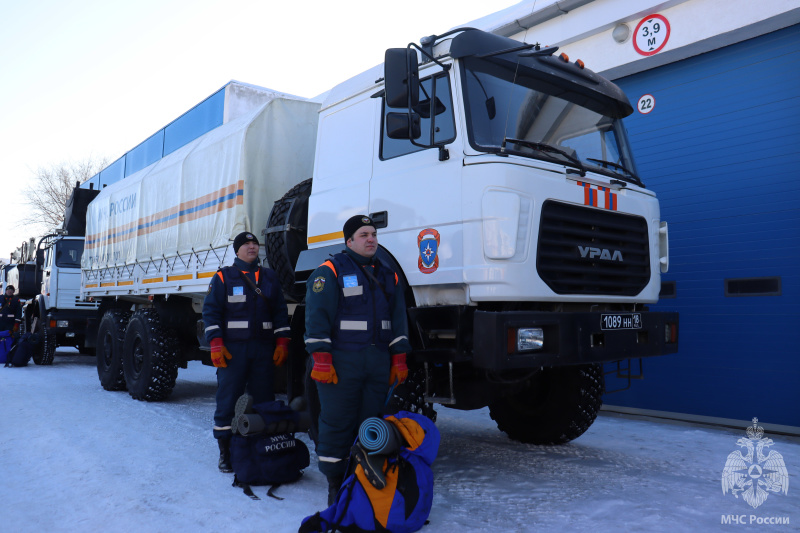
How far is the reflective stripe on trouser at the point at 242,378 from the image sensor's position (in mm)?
4578

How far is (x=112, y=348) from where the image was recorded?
28.4ft

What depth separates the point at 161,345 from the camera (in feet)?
24.0

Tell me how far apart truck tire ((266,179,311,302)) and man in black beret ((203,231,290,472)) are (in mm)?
296

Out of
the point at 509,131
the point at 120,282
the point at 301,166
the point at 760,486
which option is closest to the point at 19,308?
the point at 120,282

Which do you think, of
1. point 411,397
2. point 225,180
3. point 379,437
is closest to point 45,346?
point 225,180

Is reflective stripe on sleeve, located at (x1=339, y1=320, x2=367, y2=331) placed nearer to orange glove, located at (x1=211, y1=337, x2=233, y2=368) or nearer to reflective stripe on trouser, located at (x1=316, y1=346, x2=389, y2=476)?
reflective stripe on trouser, located at (x1=316, y1=346, x2=389, y2=476)

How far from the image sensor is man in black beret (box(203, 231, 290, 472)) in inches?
180

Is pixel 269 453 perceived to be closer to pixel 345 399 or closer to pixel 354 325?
pixel 345 399

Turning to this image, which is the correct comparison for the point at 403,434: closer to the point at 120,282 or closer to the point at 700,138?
the point at 700,138

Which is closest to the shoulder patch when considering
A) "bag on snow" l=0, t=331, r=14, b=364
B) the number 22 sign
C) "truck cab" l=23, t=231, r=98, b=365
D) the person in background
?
the number 22 sign

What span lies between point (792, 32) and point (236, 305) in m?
5.82

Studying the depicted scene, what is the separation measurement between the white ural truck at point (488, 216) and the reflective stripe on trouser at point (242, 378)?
22 cm

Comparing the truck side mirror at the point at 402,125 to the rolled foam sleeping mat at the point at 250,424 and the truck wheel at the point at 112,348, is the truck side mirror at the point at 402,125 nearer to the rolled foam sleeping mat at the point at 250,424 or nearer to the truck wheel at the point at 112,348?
the rolled foam sleeping mat at the point at 250,424

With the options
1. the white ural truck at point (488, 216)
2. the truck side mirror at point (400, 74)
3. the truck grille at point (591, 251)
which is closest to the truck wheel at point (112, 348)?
the white ural truck at point (488, 216)
